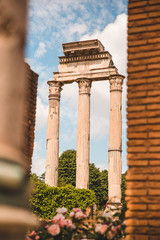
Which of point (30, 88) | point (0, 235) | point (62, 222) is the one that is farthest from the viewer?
point (30, 88)

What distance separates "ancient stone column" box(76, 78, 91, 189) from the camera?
34375 mm

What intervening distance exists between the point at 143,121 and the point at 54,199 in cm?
2589

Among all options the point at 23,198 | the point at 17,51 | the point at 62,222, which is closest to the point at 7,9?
the point at 17,51

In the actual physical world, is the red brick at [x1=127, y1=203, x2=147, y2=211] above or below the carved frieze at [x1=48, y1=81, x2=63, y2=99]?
below

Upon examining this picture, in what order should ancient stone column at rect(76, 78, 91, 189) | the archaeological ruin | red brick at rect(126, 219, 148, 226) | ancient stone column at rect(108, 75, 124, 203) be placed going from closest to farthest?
red brick at rect(126, 219, 148, 226) < ancient stone column at rect(108, 75, 124, 203) < the archaeological ruin < ancient stone column at rect(76, 78, 91, 189)

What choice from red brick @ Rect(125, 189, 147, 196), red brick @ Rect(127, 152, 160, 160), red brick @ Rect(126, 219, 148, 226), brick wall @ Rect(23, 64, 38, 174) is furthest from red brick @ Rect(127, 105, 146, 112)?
brick wall @ Rect(23, 64, 38, 174)

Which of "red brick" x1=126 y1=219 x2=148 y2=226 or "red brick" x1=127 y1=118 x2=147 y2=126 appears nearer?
"red brick" x1=126 y1=219 x2=148 y2=226

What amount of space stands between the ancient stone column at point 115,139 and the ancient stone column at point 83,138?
231 centimetres

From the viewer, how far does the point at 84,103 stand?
3612cm

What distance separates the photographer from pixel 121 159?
1325 inches

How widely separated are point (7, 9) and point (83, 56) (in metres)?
35.1

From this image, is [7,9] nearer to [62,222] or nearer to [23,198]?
[23,198]

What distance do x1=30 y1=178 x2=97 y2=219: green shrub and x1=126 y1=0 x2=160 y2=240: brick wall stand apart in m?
25.5

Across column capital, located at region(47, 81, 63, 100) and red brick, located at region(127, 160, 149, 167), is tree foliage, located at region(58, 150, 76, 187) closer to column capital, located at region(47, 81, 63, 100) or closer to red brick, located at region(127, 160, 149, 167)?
column capital, located at region(47, 81, 63, 100)
